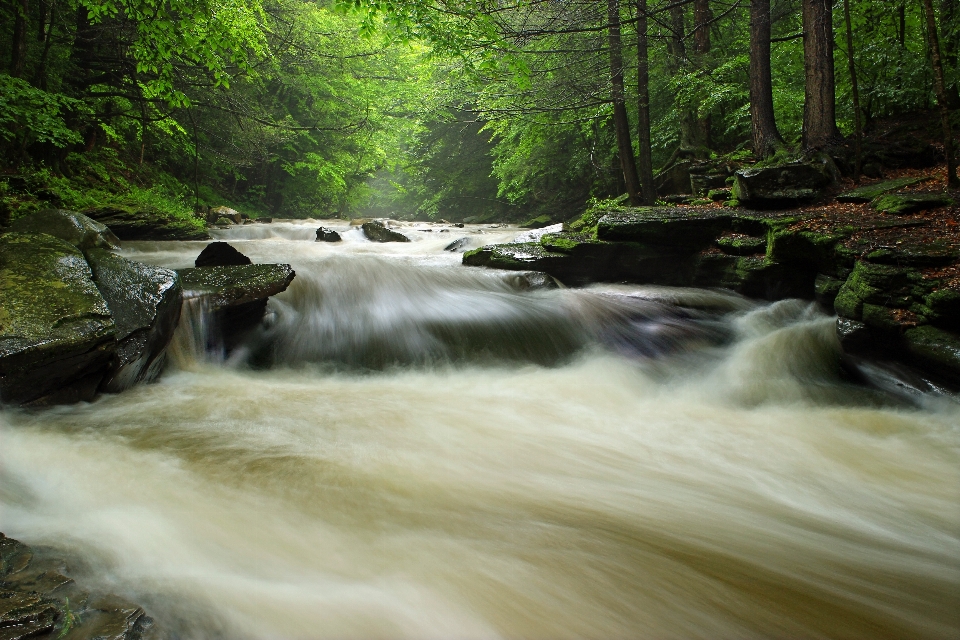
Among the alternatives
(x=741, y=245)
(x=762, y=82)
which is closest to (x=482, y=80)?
(x=762, y=82)

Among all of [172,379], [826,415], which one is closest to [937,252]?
[826,415]

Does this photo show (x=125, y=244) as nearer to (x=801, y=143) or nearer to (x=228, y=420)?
(x=228, y=420)

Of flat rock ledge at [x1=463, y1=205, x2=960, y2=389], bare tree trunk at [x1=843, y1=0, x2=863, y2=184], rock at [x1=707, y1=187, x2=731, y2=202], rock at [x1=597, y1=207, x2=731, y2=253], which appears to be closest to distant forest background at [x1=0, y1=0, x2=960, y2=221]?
bare tree trunk at [x1=843, y1=0, x2=863, y2=184]

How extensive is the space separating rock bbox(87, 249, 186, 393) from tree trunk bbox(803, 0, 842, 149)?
9.59 meters

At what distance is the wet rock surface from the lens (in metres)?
1.15

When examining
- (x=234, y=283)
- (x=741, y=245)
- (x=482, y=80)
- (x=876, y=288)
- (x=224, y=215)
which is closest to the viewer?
(x=876, y=288)

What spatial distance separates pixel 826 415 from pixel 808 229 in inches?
114

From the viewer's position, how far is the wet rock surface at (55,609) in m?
1.15

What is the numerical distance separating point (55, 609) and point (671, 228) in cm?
739

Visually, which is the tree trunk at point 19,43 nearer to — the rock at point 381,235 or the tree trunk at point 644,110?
the rock at point 381,235

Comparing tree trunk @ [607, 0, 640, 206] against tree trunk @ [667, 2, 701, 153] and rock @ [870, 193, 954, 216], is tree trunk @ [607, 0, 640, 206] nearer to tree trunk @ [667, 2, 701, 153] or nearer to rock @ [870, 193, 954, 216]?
tree trunk @ [667, 2, 701, 153]

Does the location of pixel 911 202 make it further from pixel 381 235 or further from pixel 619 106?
pixel 381 235

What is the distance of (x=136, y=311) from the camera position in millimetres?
3793

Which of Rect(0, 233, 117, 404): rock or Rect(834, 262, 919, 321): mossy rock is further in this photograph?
Rect(834, 262, 919, 321): mossy rock
